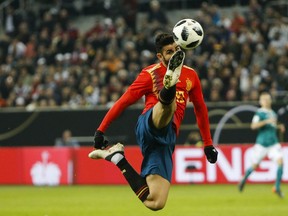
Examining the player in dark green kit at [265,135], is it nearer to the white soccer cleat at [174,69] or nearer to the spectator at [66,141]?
the spectator at [66,141]

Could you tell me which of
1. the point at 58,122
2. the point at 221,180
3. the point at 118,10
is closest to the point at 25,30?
the point at 118,10

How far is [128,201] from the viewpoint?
17.5 metres

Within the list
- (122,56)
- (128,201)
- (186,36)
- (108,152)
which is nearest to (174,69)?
(186,36)

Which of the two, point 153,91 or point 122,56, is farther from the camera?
point 122,56

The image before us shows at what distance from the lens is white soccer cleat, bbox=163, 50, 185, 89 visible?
9141 mm

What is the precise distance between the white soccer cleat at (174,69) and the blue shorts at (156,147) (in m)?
0.80

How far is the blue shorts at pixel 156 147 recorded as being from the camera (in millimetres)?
10023

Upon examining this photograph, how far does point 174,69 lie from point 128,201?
8645mm

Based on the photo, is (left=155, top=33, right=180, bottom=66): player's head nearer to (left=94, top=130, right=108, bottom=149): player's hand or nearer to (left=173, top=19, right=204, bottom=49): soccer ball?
(left=173, top=19, right=204, bottom=49): soccer ball

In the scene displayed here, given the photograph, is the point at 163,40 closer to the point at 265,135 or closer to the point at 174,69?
the point at 174,69

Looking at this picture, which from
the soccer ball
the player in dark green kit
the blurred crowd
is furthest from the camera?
the blurred crowd

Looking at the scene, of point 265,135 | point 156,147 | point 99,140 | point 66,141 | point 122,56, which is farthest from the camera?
point 122,56

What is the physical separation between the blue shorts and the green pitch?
3.91 metres

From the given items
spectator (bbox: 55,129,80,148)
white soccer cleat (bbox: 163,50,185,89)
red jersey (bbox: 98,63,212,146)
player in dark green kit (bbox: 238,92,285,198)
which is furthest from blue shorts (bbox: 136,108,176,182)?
spectator (bbox: 55,129,80,148)
